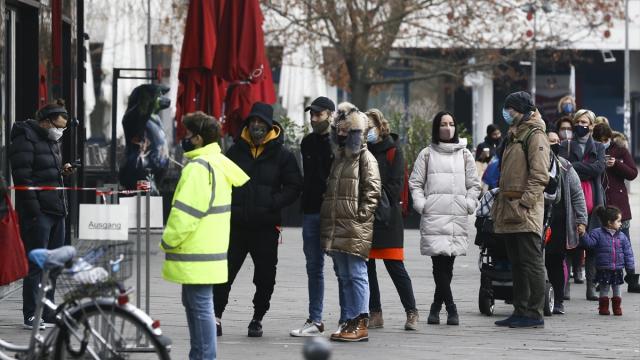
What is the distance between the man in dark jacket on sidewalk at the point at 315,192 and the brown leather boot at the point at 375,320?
61 centimetres

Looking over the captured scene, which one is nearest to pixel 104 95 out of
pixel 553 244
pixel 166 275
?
pixel 553 244

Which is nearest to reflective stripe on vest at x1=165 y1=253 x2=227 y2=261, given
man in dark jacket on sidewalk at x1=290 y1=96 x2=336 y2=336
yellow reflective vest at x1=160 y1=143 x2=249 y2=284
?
yellow reflective vest at x1=160 y1=143 x2=249 y2=284

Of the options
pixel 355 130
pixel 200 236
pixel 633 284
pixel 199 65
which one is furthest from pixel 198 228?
pixel 199 65

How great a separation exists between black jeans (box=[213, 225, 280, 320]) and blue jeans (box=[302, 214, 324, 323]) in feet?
0.83

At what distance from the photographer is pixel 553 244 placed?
12953 millimetres

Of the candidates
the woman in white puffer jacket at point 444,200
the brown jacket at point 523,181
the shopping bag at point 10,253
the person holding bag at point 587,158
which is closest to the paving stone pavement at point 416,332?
the woman in white puffer jacket at point 444,200

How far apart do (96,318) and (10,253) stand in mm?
2027

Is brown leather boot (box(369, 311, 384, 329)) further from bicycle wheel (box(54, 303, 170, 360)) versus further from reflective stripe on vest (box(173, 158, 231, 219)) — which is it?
bicycle wheel (box(54, 303, 170, 360))

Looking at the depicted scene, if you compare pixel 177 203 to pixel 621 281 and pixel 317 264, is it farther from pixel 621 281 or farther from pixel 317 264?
pixel 621 281

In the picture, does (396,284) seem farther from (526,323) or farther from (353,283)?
(526,323)

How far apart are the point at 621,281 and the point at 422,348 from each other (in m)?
3.01

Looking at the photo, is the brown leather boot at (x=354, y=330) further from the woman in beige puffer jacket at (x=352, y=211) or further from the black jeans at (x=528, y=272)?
the black jeans at (x=528, y=272)

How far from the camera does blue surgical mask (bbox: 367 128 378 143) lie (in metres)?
11.3

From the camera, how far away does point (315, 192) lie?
11.1 m
